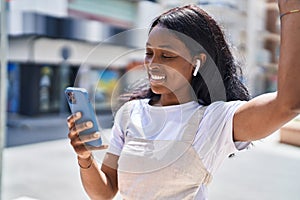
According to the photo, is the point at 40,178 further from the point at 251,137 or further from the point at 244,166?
the point at 251,137

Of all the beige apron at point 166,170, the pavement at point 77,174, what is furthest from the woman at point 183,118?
the pavement at point 77,174

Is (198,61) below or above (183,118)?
above

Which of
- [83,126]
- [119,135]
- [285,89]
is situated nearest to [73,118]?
[83,126]

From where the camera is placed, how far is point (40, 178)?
473 centimetres

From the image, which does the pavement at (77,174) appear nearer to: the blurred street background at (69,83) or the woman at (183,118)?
the blurred street background at (69,83)

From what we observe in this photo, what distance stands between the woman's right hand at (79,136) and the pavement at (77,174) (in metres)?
2.11

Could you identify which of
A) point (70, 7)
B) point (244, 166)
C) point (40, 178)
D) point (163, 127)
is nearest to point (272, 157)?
point (244, 166)

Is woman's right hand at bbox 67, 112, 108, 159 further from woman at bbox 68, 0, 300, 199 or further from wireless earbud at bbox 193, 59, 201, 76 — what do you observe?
wireless earbud at bbox 193, 59, 201, 76

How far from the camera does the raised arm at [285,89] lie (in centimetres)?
69

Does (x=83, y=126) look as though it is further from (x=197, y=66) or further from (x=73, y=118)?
(x=197, y=66)

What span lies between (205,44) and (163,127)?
0.22 m

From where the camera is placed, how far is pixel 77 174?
4.96 meters

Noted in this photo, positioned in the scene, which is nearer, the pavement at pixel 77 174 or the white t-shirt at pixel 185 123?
the white t-shirt at pixel 185 123

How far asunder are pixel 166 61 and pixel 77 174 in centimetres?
430
